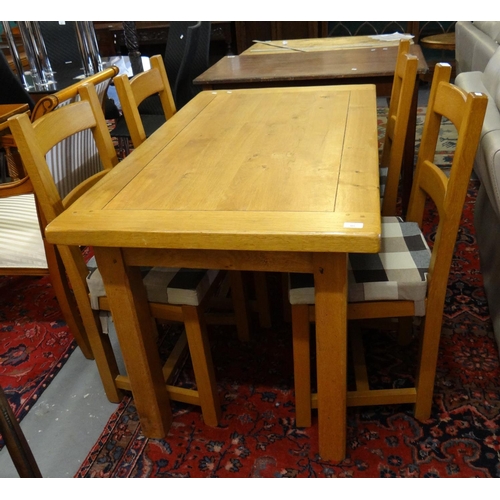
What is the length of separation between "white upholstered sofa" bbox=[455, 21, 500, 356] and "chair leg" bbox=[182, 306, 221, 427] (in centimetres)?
94

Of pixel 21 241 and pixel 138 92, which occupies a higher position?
pixel 138 92

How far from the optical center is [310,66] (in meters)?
2.37

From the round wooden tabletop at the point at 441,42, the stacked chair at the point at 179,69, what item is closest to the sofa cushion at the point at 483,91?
the stacked chair at the point at 179,69

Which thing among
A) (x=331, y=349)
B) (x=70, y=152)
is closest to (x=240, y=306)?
(x=331, y=349)

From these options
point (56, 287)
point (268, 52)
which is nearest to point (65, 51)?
point (268, 52)

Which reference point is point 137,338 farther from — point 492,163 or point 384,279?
point 492,163

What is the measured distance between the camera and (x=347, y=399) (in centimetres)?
140

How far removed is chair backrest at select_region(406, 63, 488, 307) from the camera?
1.05 meters

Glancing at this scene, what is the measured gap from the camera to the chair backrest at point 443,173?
3.44 ft

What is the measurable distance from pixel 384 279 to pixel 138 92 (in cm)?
106

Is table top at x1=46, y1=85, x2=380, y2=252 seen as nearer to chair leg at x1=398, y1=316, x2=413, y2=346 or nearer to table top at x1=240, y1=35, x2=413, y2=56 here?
chair leg at x1=398, y1=316, x2=413, y2=346

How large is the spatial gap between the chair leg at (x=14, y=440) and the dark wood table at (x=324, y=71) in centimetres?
176

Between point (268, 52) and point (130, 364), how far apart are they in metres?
2.13
